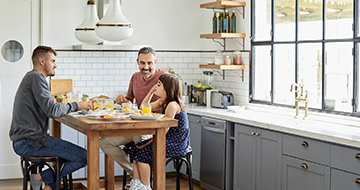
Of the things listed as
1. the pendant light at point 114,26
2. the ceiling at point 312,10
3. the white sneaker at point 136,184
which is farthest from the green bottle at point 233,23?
the white sneaker at point 136,184

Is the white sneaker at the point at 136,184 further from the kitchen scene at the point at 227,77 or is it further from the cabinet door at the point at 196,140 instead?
the cabinet door at the point at 196,140

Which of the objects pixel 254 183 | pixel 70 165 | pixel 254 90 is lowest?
pixel 254 183

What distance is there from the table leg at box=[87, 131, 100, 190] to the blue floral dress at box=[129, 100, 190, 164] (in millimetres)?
460

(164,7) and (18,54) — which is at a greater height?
(164,7)

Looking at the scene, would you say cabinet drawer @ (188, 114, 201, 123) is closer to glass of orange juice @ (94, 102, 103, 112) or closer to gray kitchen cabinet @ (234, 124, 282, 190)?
gray kitchen cabinet @ (234, 124, 282, 190)

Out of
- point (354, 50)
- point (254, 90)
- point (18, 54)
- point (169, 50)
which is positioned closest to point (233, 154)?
point (254, 90)

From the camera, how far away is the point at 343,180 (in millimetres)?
3732

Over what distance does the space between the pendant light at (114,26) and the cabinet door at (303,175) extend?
189 cm

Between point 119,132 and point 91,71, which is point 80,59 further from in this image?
point 119,132

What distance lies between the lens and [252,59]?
5.94m

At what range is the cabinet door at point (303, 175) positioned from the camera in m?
3.95

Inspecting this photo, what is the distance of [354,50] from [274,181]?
1.47 metres

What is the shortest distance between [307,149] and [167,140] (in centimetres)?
123

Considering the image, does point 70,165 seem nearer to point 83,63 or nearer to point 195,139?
point 195,139
